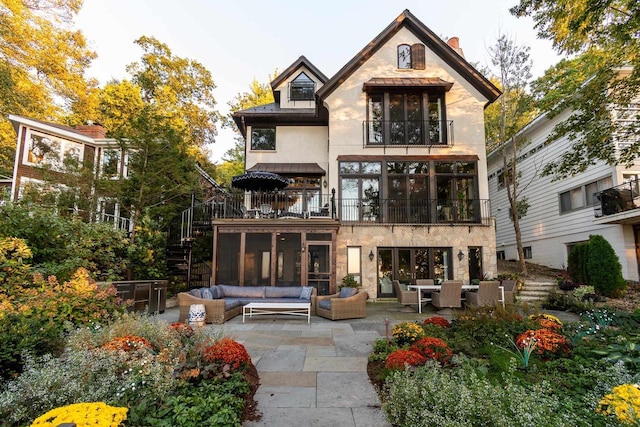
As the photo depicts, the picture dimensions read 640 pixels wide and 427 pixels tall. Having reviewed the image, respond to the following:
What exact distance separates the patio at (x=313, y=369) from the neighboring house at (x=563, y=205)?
906 centimetres

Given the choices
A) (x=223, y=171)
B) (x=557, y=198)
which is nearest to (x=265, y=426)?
(x=557, y=198)

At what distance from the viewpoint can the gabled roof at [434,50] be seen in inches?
547

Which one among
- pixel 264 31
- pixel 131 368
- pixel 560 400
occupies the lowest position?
pixel 560 400

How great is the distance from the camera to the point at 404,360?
3998 millimetres

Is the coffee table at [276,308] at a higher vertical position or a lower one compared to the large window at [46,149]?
lower

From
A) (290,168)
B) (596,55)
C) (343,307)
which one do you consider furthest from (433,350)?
(290,168)

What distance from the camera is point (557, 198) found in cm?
1546

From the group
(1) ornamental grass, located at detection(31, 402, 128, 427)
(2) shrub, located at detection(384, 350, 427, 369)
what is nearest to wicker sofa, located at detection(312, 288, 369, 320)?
(2) shrub, located at detection(384, 350, 427, 369)

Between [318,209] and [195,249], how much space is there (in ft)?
17.6

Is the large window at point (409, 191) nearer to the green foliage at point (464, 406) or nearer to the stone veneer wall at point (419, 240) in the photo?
the stone veneer wall at point (419, 240)

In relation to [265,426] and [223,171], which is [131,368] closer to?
[265,426]

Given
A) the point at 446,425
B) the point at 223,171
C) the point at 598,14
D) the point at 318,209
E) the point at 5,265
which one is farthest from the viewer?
the point at 223,171

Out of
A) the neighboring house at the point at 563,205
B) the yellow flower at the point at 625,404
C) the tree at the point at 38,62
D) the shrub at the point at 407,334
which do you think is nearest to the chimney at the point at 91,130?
the tree at the point at 38,62

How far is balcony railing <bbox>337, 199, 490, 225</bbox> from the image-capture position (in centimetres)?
1340
